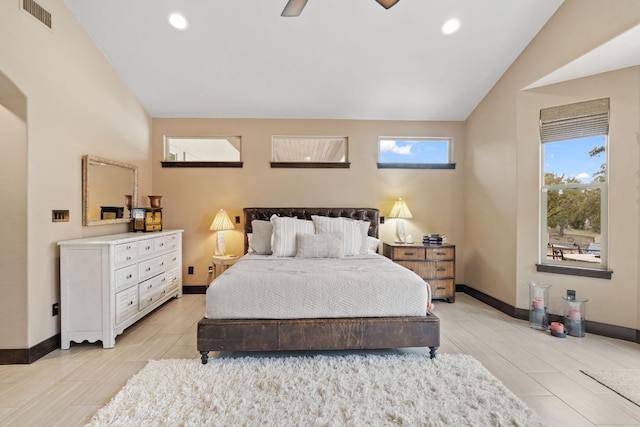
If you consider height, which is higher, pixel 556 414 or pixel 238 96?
pixel 238 96

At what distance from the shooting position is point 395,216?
15.4 ft

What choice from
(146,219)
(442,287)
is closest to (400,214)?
(442,287)

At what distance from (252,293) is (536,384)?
2.30m

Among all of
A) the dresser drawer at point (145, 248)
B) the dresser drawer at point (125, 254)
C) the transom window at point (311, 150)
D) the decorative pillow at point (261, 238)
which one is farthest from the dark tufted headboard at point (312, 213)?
the dresser drawer at point (125, 254)

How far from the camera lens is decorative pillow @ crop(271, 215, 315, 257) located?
387 centimetres

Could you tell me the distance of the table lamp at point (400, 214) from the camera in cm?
465

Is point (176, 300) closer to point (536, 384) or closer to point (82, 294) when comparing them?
point (82, 294)

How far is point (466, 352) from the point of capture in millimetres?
2793

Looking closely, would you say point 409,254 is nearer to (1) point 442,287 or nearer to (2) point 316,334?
(1) point 442,287

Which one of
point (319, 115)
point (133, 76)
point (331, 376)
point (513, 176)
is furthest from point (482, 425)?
point (133, 76)

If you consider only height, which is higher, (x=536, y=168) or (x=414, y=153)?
(x=414, y=153)

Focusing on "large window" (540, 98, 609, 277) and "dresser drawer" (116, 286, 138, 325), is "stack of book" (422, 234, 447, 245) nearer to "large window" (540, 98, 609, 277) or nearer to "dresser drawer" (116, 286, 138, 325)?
"large window" (540, 98, 609, 277)

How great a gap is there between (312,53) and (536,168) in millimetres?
3098

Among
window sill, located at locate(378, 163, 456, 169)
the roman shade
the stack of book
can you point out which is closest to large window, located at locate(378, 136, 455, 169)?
window sill, located at locate(378, 163, 456, 169)
